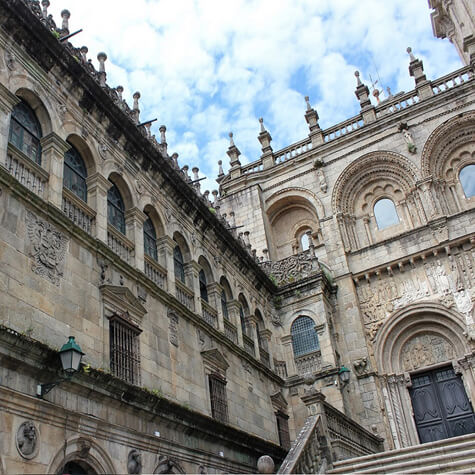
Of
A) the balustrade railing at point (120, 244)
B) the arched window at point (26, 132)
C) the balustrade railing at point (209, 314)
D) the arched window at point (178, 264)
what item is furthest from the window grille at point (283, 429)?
the arched window at point (26, 132)

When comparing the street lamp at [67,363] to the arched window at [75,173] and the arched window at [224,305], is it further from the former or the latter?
the arched window at [224,305]

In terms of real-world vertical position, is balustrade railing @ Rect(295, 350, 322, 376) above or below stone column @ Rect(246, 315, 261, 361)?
below

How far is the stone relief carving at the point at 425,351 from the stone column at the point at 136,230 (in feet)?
42.9

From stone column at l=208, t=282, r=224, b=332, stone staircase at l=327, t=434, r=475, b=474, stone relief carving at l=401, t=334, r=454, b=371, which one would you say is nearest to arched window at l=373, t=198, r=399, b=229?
stone relief carving at l=401, t=334, r=454, b=371

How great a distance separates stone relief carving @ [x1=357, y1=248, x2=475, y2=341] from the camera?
2205cm

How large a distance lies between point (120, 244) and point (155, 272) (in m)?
1.57

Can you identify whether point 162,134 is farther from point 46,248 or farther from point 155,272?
point 46,248

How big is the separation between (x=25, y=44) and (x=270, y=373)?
13702 millimetres

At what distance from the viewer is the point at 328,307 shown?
2377 centimetres

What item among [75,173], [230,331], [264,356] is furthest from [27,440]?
[264,356]

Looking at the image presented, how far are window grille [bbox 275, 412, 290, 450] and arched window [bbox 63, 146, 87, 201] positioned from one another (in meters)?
11.2

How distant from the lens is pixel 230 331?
19.1 m

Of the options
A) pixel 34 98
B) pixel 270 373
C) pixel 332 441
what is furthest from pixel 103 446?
pixel 270 373

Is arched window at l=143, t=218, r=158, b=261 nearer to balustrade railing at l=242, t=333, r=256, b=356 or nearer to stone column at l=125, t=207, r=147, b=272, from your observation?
stone column at l=125, t=207, r=147, b=272
